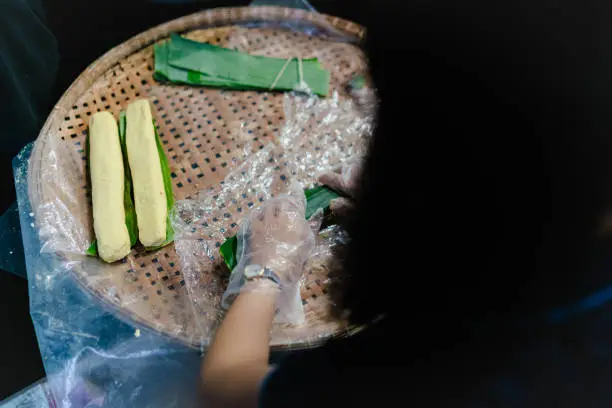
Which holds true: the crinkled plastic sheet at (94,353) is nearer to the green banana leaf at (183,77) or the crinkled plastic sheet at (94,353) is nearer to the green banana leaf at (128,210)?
the green banana leaf at (128,210)

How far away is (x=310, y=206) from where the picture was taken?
34.0 inches

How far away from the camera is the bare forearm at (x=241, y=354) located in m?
0.54

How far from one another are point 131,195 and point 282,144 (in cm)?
31

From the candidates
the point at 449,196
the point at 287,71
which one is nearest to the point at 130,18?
the point at 287,71

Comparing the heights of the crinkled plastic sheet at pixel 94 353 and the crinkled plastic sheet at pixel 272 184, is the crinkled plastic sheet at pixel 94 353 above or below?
below

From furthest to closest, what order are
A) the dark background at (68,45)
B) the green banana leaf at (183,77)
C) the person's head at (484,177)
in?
the green banana leaf at (183,77) → the dark background at (68,45) → the person's head at (484,177)

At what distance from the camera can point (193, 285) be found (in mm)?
795

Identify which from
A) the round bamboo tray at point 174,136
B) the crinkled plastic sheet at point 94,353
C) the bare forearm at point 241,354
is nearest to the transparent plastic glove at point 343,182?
the round bamboo tray at point 174,136

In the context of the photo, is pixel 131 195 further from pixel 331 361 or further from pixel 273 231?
pixel 331 361

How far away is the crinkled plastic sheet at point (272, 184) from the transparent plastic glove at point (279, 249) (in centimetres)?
6

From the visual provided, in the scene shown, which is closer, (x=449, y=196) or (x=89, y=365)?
(x=449, y=196)

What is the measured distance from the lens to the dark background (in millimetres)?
895

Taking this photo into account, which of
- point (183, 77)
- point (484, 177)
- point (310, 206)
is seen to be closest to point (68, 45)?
point (183, 77)

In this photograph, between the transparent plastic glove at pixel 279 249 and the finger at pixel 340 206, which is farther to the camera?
the finger at pixel 340 206
